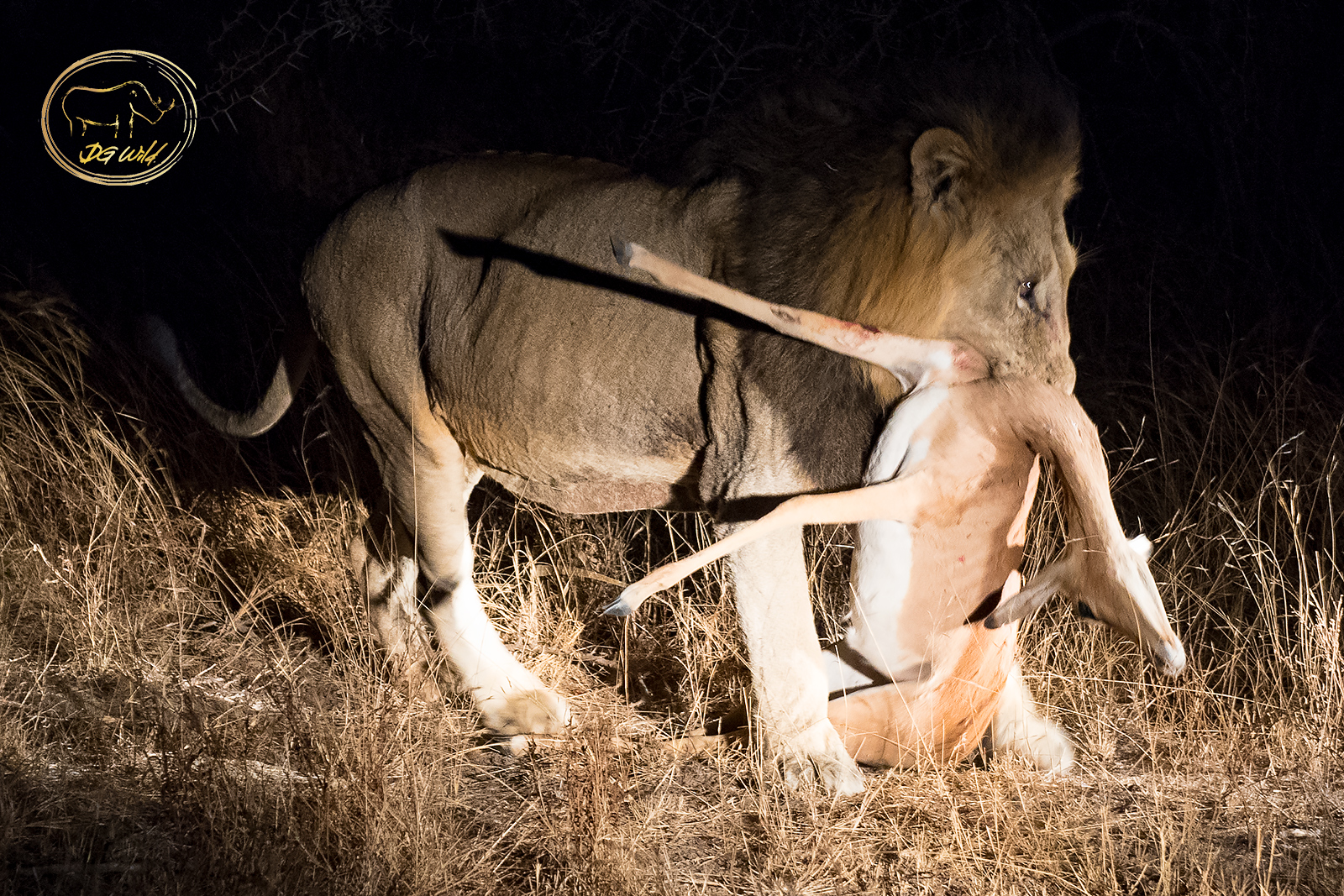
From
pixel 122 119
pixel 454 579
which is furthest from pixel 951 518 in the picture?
pixel 122 119

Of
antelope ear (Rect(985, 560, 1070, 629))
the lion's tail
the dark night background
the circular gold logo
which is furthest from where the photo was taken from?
the circular gold logo

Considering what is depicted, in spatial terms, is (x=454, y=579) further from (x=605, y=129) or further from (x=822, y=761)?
(x=605, y=129)

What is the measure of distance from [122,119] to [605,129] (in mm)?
2424

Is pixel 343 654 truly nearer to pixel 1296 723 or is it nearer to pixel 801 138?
pixel 801 138

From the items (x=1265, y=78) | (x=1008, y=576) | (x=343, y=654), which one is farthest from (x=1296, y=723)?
(x=1265, y=78)

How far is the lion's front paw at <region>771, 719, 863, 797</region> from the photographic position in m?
2.75

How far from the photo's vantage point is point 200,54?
609 centimetres

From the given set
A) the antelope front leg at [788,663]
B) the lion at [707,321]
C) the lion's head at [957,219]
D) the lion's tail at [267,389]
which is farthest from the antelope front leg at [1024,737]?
the lion's tail at [267,389]

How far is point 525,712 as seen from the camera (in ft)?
11.1

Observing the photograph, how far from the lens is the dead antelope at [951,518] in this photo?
2410 millimetres

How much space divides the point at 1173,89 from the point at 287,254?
13.6 ft

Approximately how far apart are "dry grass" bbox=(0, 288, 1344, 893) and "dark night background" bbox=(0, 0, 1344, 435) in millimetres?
698

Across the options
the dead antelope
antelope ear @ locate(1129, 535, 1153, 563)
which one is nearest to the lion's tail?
the dead antelope

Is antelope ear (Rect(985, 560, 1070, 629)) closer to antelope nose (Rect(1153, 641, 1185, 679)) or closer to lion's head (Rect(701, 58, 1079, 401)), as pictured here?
antelope nose (Rect(1153, 641, 1185, 679))
